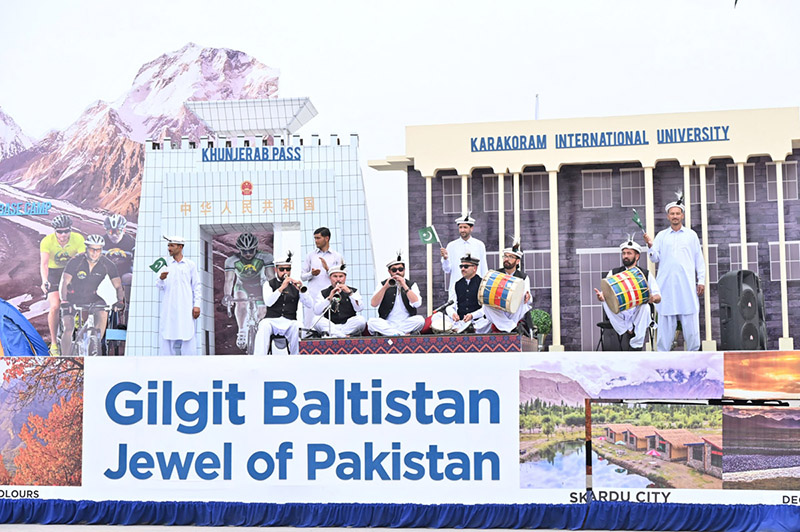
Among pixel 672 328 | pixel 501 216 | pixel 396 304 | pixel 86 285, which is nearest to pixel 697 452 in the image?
pixel 672 328

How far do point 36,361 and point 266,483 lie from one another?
175 cm

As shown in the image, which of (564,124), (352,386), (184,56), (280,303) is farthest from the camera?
(184,56)

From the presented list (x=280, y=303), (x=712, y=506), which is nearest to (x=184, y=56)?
(x=280, y=303)

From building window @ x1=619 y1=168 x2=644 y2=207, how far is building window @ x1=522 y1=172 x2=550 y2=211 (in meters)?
1.17

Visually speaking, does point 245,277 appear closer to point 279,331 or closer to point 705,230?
point 279,331

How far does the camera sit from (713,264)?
46.3 feet

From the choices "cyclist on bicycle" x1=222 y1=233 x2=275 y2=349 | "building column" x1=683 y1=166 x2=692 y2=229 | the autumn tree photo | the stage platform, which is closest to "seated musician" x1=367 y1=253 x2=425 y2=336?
the stage platform

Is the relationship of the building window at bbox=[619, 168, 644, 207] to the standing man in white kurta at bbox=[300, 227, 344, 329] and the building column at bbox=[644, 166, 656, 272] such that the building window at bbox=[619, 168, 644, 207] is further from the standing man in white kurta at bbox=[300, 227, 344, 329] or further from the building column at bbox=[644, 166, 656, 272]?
the standing man in white kurta at bbox=[300, 227, 344, 329]

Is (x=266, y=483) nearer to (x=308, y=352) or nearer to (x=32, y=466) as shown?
(x=308, y=352)

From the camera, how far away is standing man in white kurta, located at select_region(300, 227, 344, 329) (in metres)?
8.45

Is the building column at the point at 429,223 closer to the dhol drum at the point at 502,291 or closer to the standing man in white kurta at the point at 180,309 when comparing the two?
the standing man in white kurta at the point at 180,309

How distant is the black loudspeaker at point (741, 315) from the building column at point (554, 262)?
6787 mm

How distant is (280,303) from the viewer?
810cm

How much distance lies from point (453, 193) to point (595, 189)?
220cm
